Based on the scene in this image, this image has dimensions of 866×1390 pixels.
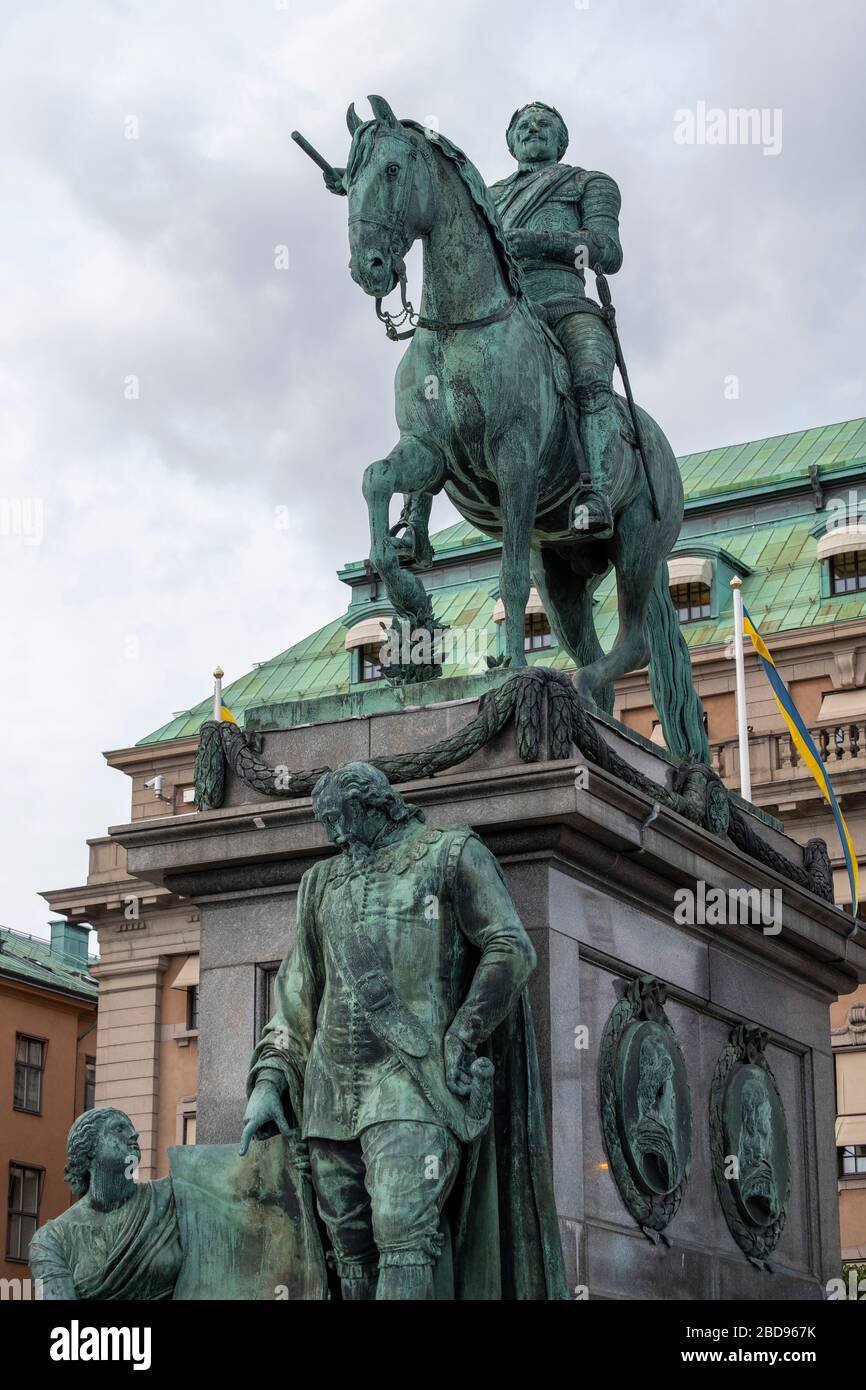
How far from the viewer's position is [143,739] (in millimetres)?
68250

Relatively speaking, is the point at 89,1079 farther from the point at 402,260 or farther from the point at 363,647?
the point at 402,260

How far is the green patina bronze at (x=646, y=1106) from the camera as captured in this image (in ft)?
44.3

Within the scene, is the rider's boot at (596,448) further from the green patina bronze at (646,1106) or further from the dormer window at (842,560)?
the dormer window at (842,560)

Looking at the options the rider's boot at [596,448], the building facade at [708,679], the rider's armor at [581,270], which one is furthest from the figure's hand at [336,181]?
the building facade at [708,679]

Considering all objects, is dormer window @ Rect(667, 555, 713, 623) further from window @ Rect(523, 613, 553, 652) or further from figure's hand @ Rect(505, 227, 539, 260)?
figure's hand @ Rect(505, 227, 539, 260)

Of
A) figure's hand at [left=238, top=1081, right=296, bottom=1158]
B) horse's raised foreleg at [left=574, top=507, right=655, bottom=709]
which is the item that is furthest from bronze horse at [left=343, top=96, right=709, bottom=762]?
figure's hand at [left=238, top=1081, right=296, bottom=1158]

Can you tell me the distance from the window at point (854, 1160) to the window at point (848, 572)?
13.8 m

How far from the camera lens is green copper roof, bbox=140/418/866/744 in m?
57.2

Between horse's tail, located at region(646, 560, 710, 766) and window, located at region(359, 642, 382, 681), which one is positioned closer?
horse's tail, located at region(646, 560, 710, 766)

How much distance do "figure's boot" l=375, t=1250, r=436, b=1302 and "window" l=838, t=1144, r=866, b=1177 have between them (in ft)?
135

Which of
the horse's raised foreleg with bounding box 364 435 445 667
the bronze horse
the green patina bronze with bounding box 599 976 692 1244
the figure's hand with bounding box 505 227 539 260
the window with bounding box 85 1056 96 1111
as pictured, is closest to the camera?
the green patina bronze with bounding box 599 976 692 1244
